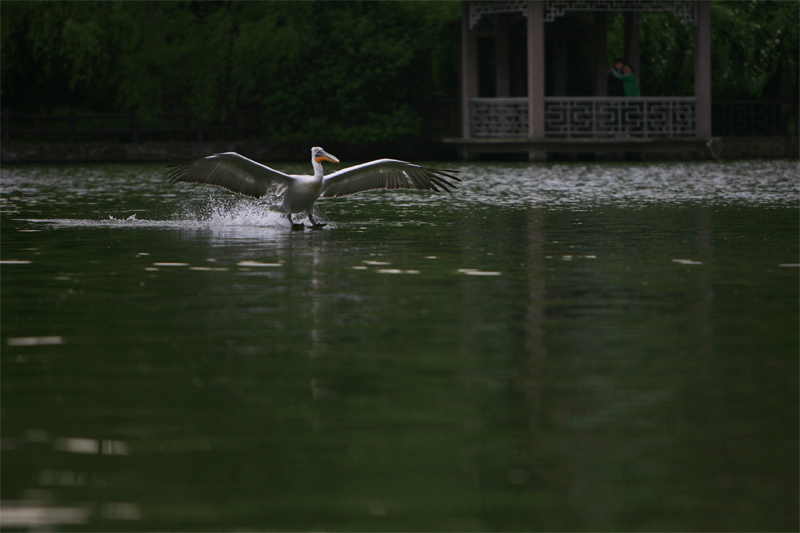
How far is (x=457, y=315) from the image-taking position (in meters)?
8.70

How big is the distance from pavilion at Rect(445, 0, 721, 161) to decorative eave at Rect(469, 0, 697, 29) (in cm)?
2

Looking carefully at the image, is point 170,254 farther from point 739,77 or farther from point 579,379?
point 739,77

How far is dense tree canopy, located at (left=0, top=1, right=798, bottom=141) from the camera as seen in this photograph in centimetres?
3703

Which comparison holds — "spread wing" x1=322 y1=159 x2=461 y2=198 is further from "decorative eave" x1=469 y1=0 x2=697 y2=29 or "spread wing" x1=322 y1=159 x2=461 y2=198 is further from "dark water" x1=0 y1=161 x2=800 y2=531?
"decorative eave" x1=469 y1=0 x2=697 y2=29

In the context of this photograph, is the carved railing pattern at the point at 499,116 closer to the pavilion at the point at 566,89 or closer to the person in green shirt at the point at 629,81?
the pavilion at the point at 566,89

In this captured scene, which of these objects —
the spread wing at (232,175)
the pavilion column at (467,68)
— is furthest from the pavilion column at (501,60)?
the spread wing at (232,175)

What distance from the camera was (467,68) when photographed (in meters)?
35.9

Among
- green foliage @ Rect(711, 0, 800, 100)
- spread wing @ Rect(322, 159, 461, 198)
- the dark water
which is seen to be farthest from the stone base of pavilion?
the dark water

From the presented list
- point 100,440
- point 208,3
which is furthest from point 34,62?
point 100,440

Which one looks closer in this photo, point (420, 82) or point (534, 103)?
point (534, 103)

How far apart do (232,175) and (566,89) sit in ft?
73.5

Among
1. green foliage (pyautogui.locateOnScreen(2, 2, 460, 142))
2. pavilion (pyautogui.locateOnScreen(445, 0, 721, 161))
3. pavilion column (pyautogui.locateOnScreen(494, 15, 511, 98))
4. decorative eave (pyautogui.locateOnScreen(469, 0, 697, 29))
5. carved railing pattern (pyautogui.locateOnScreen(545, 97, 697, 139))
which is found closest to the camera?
decorative eave (pyautogui.locateOnScreen(469, 0, 697, 29))

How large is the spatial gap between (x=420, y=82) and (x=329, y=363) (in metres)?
32.5

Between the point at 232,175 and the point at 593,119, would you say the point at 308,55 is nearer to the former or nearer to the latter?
the point at 593,119
